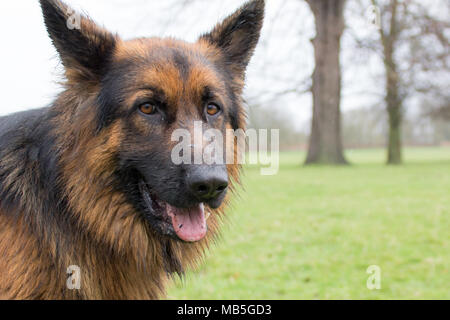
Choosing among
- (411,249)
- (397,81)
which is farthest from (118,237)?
(397,81)

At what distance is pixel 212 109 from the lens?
3.25 meters

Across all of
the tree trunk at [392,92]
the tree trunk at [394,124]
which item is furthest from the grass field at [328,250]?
the tree trunk at [394,124]

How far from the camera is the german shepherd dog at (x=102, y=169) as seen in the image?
2.86 metres

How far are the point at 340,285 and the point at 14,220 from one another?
3.96 m

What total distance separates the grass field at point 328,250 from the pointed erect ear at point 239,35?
3.86ft

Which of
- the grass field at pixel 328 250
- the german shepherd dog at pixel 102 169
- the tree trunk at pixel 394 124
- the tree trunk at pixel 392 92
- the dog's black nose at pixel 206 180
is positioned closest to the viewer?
the dog's black nose at pixel 206 180

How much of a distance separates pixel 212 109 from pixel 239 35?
2.91ft

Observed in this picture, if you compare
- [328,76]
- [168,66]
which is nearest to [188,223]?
[168,66]

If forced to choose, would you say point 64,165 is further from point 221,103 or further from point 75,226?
point 221,103

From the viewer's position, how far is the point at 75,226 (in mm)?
3033

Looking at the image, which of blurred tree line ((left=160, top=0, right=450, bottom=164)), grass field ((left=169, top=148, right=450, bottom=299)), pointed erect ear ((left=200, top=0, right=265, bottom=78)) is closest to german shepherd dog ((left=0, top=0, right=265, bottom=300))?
pointed erect ear ((left=200, top=0, right=265, bottom=78))

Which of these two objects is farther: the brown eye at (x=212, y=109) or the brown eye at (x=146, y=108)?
the brown eye at (x=212, y=109)

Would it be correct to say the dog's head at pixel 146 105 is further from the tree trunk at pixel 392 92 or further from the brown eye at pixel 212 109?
the tree trunk at pixel 392 92

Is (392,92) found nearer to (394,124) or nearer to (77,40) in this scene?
(394,124)
